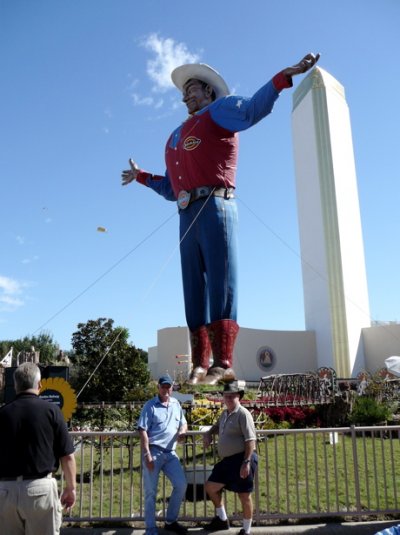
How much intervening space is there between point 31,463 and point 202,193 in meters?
5.04

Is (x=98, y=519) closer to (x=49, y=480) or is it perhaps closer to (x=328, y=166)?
(x=49, y=480)

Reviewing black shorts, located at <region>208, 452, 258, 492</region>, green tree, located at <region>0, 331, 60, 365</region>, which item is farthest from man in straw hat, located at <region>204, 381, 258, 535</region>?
green tree, located at <region>0, 331, 60, 365</region>

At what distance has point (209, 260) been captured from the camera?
699 centimetres

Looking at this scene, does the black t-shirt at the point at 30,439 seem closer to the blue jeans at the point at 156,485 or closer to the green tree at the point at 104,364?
the blue jeans at the point at 156,485

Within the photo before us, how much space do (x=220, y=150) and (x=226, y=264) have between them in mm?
1602

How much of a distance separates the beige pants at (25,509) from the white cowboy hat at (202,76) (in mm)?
6392

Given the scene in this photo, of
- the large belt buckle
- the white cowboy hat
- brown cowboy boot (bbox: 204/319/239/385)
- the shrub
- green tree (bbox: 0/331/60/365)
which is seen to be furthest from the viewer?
green tree (bbox: 0/331/60/365)

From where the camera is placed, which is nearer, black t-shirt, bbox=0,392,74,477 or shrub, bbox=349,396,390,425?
black t-shirt, bbox=0,392,74,477

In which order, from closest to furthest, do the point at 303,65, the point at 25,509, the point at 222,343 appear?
1. the point at 25,509
2. the point at 303,65
3. the point at 222,343

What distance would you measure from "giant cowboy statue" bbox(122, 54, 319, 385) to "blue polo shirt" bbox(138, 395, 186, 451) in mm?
2024

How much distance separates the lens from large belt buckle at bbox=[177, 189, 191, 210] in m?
7.26

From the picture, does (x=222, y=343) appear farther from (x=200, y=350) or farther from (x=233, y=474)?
(x=233, y=474)

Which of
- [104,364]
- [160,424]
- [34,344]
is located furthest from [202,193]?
[34,344]

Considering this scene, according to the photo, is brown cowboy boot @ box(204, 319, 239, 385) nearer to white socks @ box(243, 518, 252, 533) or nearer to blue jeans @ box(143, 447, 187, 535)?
blue jeans @ box(143, 447, 187, 535)
